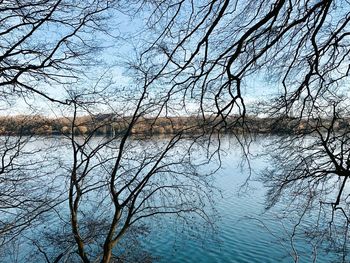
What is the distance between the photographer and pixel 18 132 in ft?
21.3

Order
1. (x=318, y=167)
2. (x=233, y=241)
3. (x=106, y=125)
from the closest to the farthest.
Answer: (x=106, y=125) < (x=318, y=167) < (x=233, y=241)

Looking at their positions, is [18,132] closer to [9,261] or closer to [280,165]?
[9,261]

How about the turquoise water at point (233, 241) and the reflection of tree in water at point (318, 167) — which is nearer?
the reflection of tree in water at point (318, 167)

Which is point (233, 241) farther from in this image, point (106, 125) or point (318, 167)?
point (106, 125)

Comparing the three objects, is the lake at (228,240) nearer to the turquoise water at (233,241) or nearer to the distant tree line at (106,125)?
the turquoise water at (233,241)

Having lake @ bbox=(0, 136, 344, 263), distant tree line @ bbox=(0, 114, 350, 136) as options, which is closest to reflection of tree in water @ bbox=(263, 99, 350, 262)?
distant tree line @ bbox=(0, 114, 350, 136)

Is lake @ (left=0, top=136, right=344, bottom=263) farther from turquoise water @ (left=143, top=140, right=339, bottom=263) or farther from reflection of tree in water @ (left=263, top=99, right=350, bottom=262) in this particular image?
reflection of tree in water @ (left=263, top=99, right=350, bottom=262)

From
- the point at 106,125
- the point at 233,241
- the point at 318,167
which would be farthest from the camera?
the point at 233,241

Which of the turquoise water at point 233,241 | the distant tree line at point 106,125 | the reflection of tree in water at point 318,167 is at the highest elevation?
the distant tree line at point 106,125

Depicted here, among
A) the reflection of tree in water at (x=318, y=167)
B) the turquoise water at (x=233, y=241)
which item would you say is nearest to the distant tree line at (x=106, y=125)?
the reflection of tree in water at (x=318, y=167)

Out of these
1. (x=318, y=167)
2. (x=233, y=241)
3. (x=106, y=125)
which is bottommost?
(x=233, y=241)

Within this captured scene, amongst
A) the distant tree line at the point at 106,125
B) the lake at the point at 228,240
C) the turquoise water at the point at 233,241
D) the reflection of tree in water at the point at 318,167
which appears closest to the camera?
the distant tree line at the point at 106,125

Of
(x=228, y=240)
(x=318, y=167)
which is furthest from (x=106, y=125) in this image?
(x=228, y=240)

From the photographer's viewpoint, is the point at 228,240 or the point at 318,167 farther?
the point at 228,240
